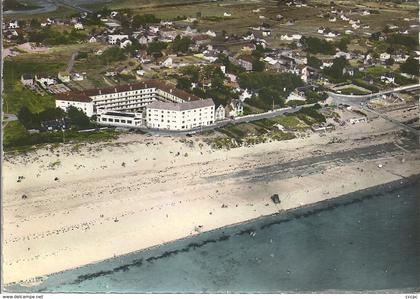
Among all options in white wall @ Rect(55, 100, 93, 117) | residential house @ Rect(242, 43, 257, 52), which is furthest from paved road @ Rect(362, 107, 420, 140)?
white wall @ Rect(55, 100, 93, 117)

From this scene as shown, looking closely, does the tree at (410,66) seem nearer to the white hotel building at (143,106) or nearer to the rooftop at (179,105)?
the white hotel building at (143,106)

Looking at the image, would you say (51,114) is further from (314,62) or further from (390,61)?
(390,61)

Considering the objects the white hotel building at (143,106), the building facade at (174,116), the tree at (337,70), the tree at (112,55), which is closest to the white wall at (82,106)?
the white hotel building at (143,106)

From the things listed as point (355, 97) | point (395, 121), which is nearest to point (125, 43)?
point (355, 97)

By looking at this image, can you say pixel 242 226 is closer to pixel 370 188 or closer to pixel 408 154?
pixel 370 188

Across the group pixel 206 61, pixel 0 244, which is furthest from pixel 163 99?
pixel 0 244

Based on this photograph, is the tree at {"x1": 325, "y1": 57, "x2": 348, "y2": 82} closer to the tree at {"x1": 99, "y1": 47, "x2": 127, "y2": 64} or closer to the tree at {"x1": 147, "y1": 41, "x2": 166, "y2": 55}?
the tree at {"x1": 147, "y1": 41, "x2": 166, "y2": 55}
